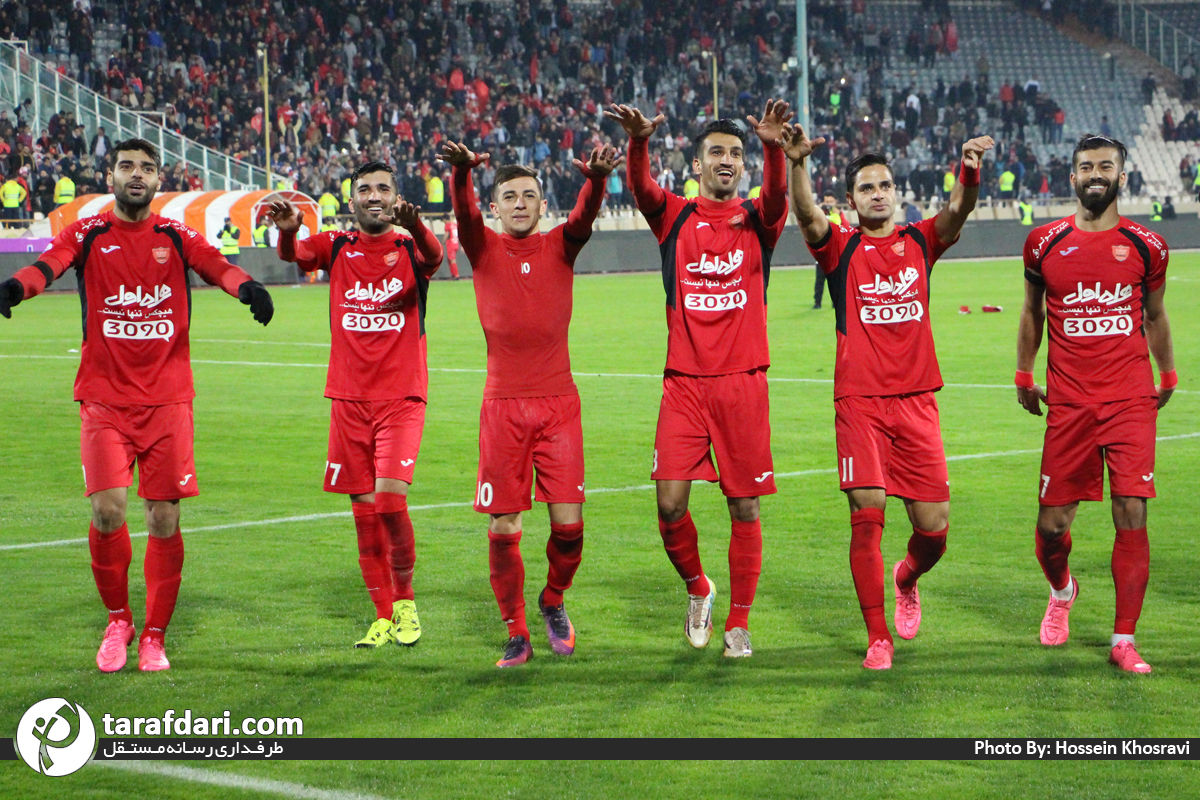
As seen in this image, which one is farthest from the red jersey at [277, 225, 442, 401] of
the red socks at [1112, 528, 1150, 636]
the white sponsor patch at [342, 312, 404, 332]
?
the red socks at [1112, 528, 1150, 636]

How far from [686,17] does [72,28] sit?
773 inches

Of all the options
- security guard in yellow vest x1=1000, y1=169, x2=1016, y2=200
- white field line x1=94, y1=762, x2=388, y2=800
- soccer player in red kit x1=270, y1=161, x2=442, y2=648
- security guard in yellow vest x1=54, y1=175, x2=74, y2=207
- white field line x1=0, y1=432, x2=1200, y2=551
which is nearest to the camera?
white field line x1=94, y1=762, x2=388, y2=800

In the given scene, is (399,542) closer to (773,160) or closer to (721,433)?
(721,433)

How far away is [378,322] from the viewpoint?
6.69 metres

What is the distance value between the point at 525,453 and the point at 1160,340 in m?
2.74

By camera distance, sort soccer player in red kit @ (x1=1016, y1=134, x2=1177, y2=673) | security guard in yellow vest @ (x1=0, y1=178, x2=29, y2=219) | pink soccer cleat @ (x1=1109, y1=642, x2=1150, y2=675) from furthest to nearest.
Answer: security guard in yellow vest @ (x1=0, y1=178, x2=29, y2=219) < soccer player in red kit @ (x1=1016, y1=134, x2=1177, y2=673) < pink soccer cleat @ (x1=1109, y1=642, x2=1150, y2=675)

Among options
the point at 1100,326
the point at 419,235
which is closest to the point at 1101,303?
the point at 1100,326

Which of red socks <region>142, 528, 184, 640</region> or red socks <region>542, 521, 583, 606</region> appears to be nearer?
red socks <region>142, 528, 184, 640</region>

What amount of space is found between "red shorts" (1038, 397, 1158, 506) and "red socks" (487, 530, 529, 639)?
225 centimetres

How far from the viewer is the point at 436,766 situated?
494 centimetres

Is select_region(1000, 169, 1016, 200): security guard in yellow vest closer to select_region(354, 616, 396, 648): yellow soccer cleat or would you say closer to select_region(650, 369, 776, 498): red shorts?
select_region(650, 369, 776, 498): red shorts

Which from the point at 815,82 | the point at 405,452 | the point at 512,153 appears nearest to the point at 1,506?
the point at 405,452

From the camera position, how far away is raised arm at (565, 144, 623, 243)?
20.0 feet

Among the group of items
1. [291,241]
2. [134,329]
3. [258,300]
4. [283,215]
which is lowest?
[134,329]
